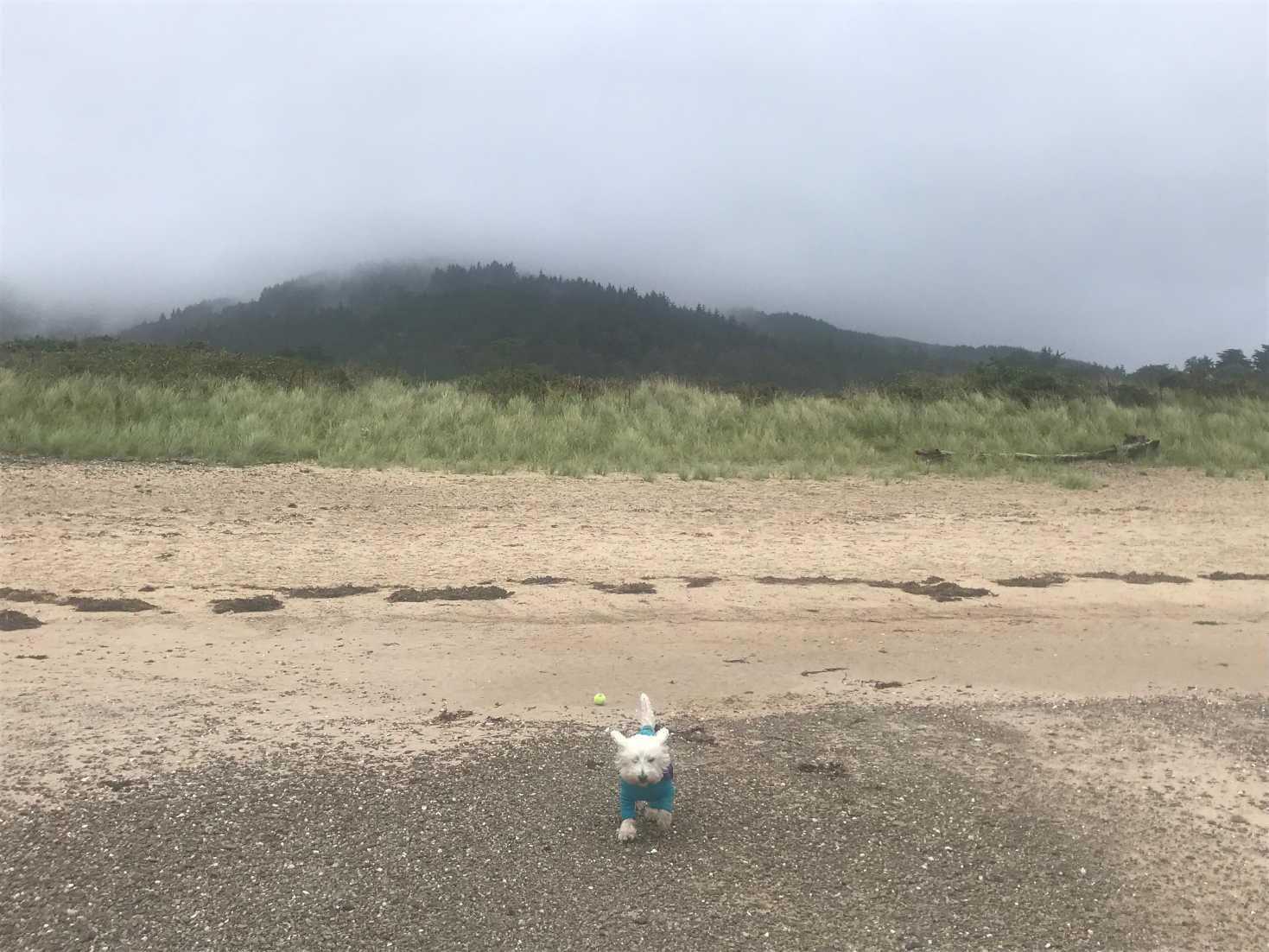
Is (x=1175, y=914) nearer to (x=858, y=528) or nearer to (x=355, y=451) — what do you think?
(x=858, y=528)

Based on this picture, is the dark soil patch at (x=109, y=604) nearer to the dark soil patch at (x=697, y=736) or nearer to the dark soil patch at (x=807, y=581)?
the dark soil patch at (x=697, y=736)

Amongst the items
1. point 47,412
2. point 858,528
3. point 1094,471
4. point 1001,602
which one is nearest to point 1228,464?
point 1094,471

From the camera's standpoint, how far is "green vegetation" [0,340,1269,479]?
1241 centimetres

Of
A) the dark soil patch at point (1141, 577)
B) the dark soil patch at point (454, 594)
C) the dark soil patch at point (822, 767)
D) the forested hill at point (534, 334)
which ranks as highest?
the forested hill at point (534, 334)

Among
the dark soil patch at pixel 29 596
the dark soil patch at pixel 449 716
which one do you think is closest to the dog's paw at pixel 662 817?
the dark soil patch at pixel 449 716

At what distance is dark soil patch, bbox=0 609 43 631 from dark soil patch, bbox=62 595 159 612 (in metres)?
0.28

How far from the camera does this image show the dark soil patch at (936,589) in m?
7.43

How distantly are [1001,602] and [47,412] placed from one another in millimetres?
11144

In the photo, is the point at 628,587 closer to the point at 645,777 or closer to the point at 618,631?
the point at 618,631

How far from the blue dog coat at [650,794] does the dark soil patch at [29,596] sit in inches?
180

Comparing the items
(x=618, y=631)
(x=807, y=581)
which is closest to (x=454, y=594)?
(x=618, y=631)

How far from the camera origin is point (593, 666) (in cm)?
577

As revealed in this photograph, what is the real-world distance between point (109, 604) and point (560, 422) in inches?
350

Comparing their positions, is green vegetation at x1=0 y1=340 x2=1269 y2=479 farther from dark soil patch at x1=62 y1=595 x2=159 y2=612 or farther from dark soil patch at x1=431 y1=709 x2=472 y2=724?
dark soil patch at x1=431 y1=709 x2=472 y2=724
